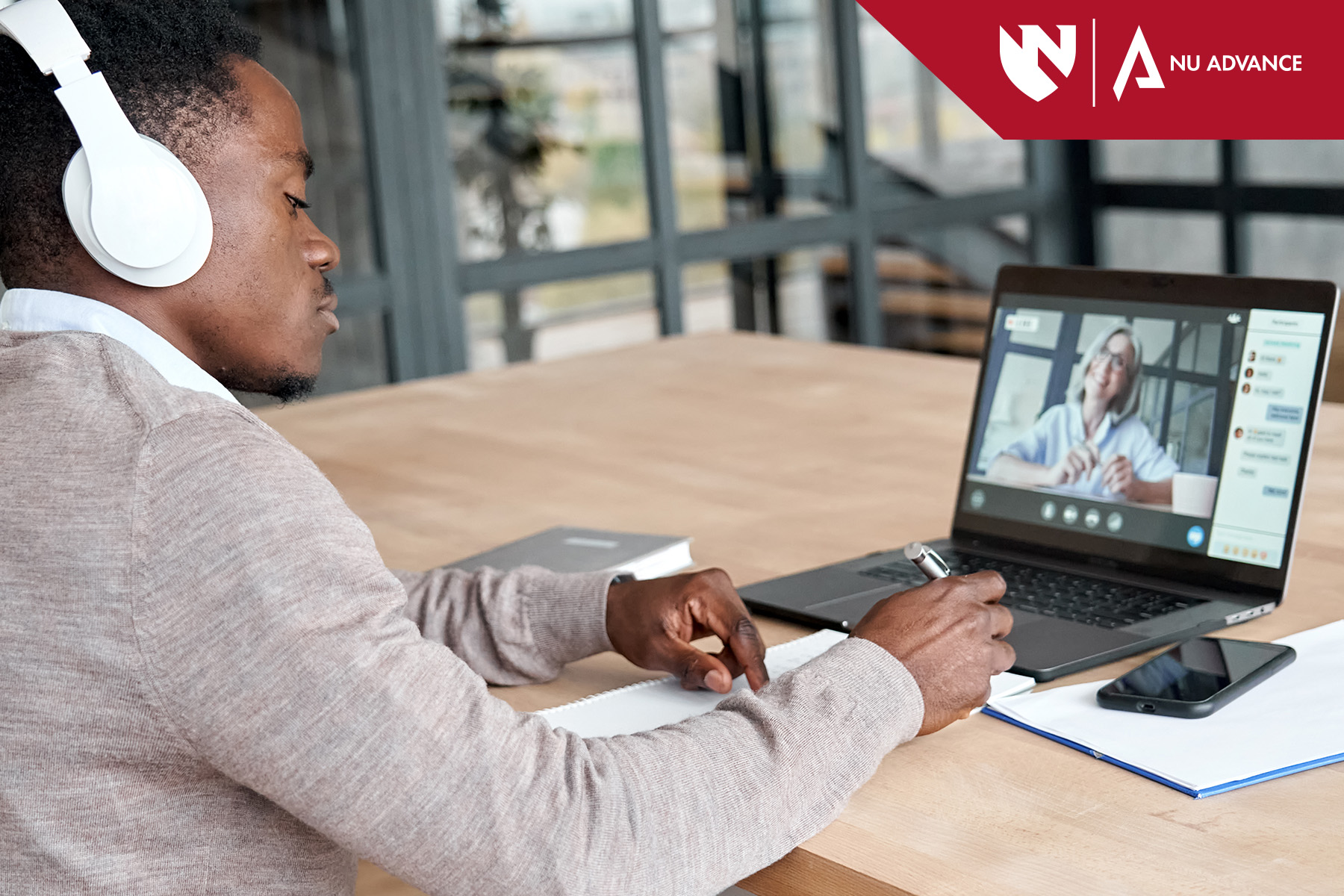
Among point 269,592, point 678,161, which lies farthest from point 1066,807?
point 678,161

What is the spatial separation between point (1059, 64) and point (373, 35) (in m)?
1.62

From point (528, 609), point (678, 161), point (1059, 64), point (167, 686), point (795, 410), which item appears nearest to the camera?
point (167, 686)

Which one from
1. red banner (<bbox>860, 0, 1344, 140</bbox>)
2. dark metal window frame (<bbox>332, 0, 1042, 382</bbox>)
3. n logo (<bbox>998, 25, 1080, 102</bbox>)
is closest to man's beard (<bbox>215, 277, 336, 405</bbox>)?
red banner (<bbox>860, 0, 1344, 140</bbox>)

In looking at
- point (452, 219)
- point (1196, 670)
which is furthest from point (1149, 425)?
point (452, 219)

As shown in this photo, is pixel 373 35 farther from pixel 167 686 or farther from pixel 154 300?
pixel 167 686

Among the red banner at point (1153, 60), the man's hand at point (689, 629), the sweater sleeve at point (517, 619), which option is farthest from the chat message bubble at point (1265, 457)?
the red banner at point (1153, 60)

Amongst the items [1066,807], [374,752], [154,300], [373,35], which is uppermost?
[373,35]

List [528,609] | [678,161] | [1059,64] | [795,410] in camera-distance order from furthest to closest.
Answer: [678,161] → [1059,64] → [795,410] → [528,609]

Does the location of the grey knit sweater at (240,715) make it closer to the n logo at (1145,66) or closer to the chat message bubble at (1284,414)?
the chat message bubble at (1284,414)

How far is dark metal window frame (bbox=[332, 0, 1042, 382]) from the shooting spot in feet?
11.5

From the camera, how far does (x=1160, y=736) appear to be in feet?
3.10

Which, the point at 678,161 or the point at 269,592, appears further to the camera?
the point at 678,161

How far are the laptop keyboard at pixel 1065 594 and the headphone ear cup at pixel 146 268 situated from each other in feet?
2.27

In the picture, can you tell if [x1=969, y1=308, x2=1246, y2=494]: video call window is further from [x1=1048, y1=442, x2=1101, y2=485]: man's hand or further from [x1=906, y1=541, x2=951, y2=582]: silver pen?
[x1=906, y1=541, x2=951, y2=582]: silver pen
